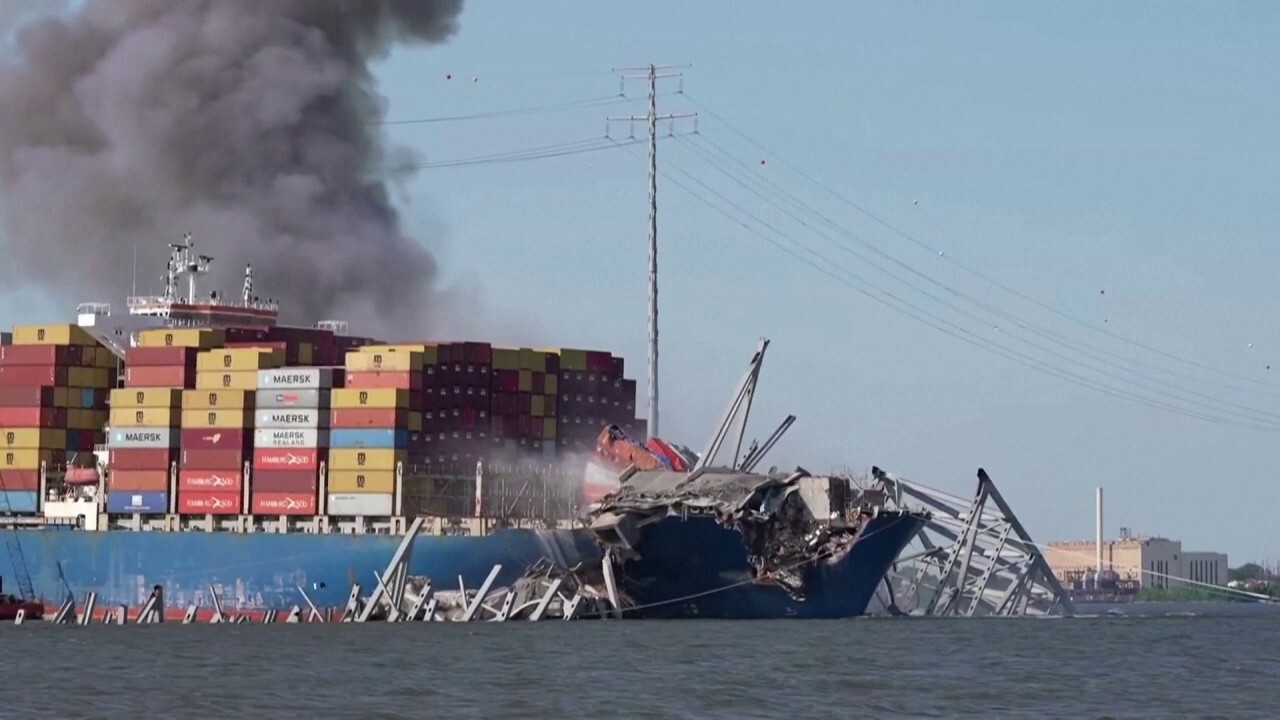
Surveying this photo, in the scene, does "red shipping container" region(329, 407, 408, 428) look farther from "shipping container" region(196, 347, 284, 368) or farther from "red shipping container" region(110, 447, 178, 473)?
"red shipping container" region(110, 447, 178, 473)

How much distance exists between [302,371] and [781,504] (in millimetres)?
17807

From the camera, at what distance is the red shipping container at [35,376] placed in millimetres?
90875

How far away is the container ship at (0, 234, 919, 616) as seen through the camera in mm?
80062

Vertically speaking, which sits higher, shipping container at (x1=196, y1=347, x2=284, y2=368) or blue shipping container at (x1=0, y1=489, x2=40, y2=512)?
shipping container at (x1=196, y1=347, x2=284, y2=368)

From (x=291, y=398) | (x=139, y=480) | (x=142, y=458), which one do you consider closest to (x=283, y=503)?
(x=291, y=398)

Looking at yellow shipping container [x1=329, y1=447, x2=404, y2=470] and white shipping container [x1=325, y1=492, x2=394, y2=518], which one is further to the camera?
yellow shipping container [x1=329, y1=447, x2=404, y2=470]

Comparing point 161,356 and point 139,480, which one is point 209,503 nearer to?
point 139,480

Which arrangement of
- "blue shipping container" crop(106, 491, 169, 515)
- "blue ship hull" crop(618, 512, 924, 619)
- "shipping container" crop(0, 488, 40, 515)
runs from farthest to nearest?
"shipping container" crop(0, 488, 40, 515)
"blue shipping container" crop(106, 491, 169, 515)
"blue ship hull" crop(618, 512, 924, 619)

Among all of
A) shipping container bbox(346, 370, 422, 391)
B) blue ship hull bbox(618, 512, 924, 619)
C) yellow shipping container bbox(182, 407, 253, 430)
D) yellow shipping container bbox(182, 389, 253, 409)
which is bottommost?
blue ship hull bbox(618, 512, 924, 619)

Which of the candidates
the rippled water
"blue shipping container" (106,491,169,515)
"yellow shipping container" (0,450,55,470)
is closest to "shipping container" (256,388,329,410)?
"blue shipping container" (106,491,169,515)

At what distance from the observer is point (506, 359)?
283 ft

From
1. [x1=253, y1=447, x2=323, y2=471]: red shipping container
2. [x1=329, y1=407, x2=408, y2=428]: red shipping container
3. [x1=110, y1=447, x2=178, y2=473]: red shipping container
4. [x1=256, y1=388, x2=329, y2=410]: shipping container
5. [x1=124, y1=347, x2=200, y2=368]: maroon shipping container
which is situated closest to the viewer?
[x1=329, y1=407, x2=408, y2=428]: red shipping container

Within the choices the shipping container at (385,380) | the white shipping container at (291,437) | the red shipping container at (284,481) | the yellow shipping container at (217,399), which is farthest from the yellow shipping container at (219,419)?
the shipping container at (385,380)

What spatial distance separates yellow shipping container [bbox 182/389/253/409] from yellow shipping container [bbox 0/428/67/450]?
6.74m
